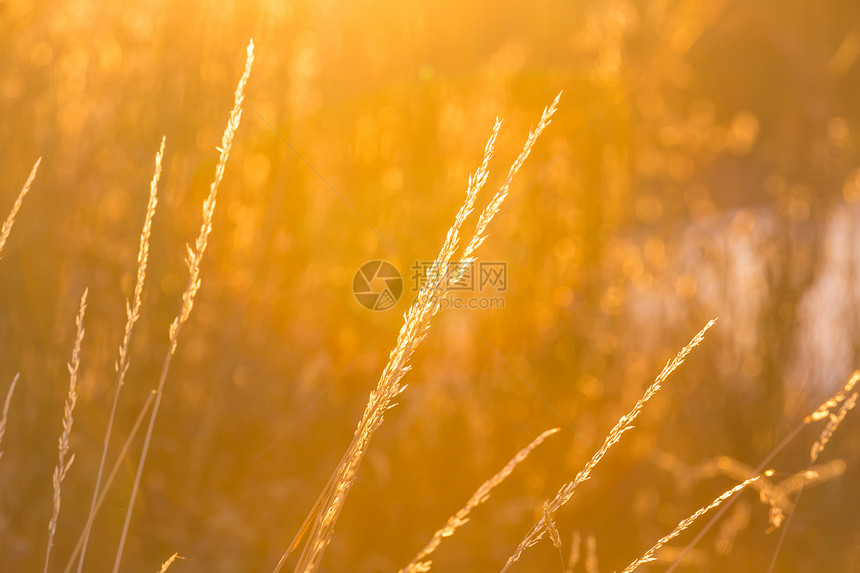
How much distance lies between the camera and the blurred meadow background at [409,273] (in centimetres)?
166

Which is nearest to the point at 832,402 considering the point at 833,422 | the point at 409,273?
the point at 833,422

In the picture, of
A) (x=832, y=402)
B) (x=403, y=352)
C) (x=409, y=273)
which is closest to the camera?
(x=403, y=352)

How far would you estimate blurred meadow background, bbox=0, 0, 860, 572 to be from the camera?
1659 mm

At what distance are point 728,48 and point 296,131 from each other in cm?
216

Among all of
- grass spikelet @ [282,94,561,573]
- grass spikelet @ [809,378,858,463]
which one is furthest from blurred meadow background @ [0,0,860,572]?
grass spikelet @ [282,94,561,573]

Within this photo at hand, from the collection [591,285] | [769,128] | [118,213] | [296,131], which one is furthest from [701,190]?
[118,213]

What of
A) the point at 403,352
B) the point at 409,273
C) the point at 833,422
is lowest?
the point at 833,422

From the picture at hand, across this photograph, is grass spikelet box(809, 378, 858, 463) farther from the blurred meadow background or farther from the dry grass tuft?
the blurred meadow background

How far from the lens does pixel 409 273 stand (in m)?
2.14

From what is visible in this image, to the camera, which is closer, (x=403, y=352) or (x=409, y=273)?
(x=403, y=352)

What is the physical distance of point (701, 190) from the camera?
257 centimetres

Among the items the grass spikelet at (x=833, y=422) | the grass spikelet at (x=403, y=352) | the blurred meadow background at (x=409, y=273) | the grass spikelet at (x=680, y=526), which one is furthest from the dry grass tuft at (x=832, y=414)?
the blurred meadow background at (x=409, y=273)

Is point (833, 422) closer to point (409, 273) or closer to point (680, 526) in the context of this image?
point (680, 526)

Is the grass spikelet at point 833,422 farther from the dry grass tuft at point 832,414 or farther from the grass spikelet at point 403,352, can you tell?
the grass spikelet at point 403,352
